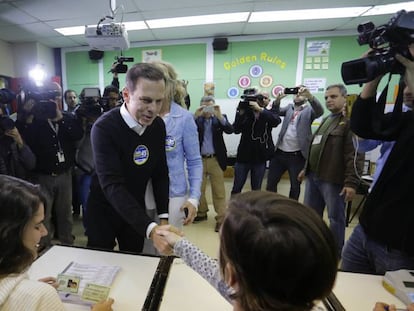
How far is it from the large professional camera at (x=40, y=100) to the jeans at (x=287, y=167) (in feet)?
7.51

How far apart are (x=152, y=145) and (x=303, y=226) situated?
0.95m

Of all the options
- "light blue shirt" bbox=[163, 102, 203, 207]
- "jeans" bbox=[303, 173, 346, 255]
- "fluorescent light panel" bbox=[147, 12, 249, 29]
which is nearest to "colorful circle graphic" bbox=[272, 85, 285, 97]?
"fluorescent light panel" bbox=[147, 12, 249, 29]

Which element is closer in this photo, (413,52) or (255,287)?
(255,287)

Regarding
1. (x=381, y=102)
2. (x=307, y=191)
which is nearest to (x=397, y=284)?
(x=381, y=102)

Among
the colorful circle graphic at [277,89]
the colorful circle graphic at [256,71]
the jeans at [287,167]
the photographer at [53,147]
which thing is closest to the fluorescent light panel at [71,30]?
the photographer at [53,147]

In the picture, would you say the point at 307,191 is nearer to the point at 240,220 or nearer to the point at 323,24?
the point at 240,220

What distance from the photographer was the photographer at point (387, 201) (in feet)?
3.20

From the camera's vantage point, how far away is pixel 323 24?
4.02 m

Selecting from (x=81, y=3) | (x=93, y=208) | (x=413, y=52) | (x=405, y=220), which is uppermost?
(x=81, y=3)

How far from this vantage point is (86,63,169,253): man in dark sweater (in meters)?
1.12

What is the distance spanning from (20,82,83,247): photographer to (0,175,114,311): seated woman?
1.52m

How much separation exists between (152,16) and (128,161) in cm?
312

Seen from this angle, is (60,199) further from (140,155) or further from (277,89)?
(277,89)

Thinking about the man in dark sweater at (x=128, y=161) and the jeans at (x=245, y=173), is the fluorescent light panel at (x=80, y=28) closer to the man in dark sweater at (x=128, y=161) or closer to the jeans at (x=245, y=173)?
the jeans at (x=245, y=173)
